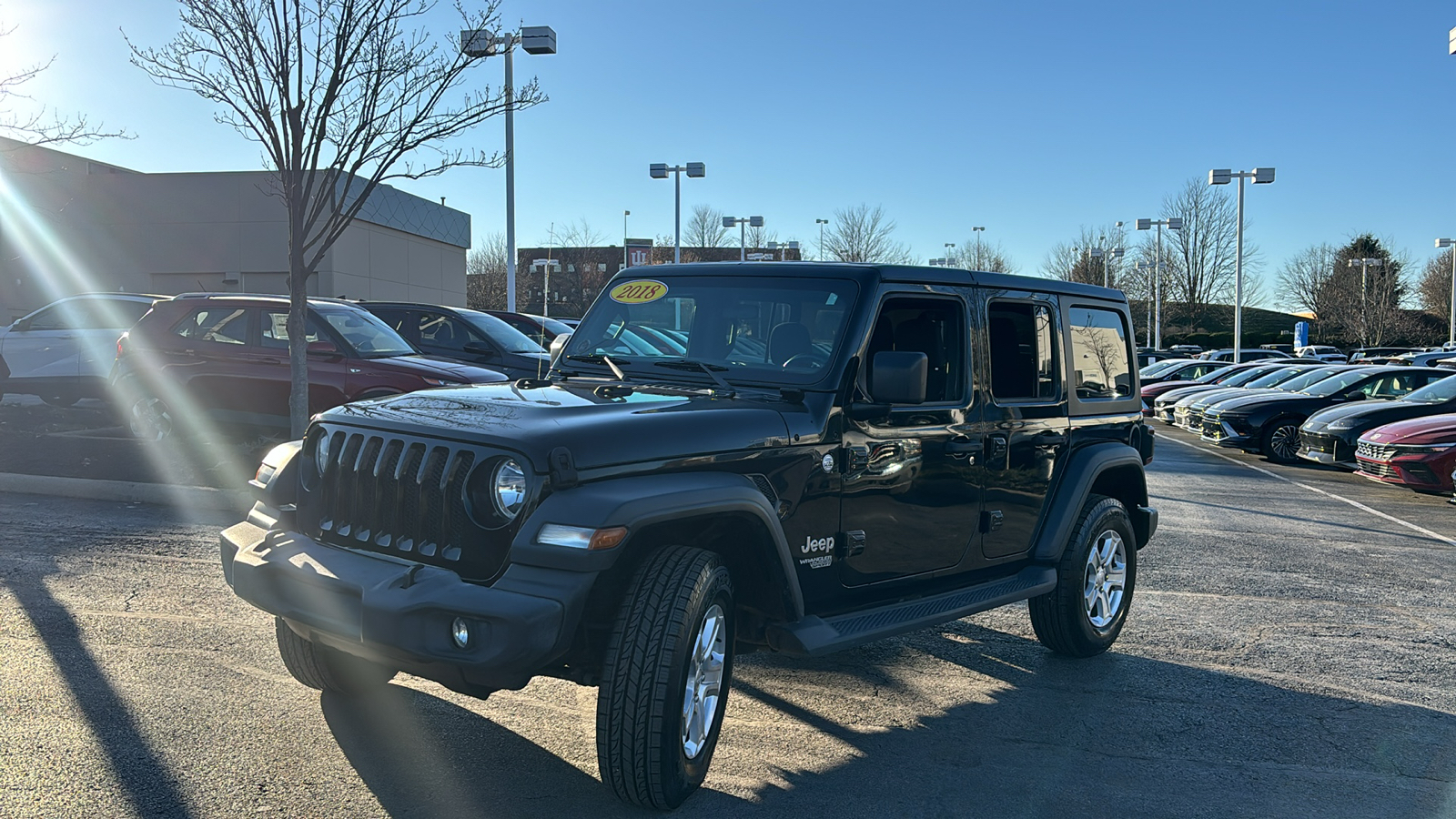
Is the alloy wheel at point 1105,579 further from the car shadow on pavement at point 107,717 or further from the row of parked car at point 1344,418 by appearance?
the row of parked car at point 1344,418

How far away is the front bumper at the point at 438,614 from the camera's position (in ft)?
10.8

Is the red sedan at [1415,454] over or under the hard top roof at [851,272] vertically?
under

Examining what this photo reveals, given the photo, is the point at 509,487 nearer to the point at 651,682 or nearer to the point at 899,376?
the point at 651,682

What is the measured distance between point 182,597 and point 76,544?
1.78 m

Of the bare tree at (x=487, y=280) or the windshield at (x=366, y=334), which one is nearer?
the windshield at (x=366, y=334)

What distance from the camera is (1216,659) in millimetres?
5762

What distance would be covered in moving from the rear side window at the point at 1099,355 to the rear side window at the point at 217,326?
8.55 metres

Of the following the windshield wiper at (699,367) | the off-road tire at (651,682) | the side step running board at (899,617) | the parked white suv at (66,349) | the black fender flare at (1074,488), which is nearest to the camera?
the off-road tire at (651,682)

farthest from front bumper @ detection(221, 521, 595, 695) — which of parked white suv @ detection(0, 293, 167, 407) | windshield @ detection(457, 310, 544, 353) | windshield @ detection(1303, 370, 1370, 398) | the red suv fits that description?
windshield @ detection(1303, 370, 1370, 398)

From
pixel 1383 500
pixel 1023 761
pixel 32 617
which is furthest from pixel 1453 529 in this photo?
pixel 32 617

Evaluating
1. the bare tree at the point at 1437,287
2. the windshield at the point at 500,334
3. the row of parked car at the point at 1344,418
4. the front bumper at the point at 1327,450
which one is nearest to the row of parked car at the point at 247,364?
the windshield at the point at 500,334

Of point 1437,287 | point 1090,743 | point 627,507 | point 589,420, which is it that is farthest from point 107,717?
point 1437,287

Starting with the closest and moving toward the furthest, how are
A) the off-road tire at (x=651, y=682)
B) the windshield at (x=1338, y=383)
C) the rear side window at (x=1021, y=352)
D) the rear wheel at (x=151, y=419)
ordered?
the off-road tire at (x=651, y=682)
the rear side window at (x=1021, y=352)
the rear wheel at (x=151, y=419)
the windshield at (x=1338, y=383)

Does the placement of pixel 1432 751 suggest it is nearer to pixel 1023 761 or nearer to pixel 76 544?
pixel 1023 761
